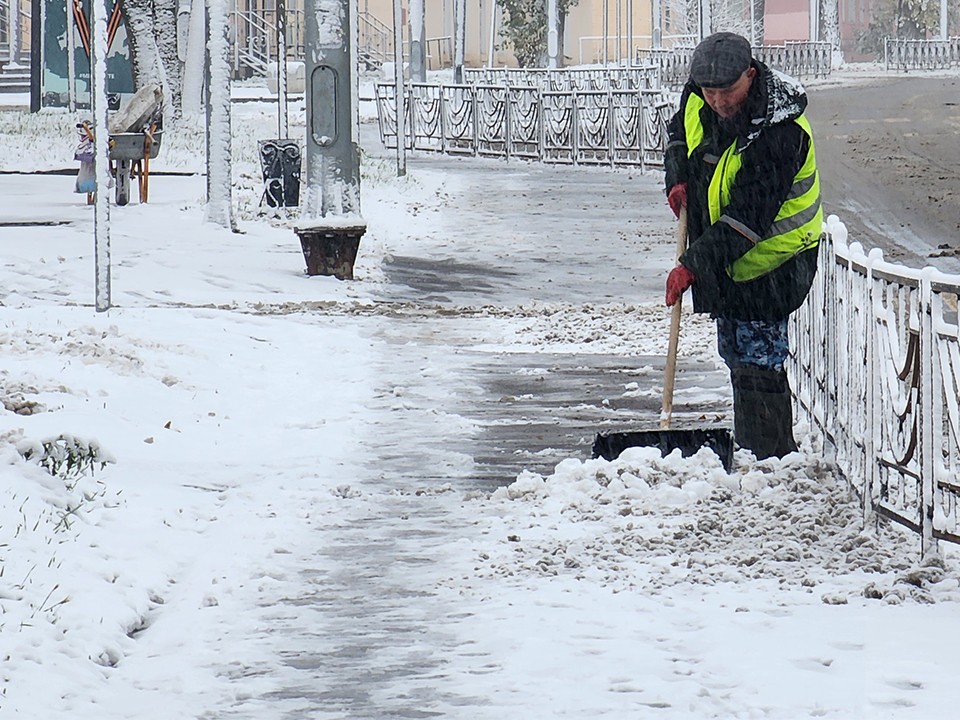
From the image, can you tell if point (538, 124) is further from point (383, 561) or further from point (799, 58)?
point (799, 58)

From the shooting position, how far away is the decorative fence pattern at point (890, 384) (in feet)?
17.6

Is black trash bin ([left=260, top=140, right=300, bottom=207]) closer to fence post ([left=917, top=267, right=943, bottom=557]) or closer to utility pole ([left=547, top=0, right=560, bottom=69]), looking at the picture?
fence post ([left=917, top=267, right=943, bottom=557])

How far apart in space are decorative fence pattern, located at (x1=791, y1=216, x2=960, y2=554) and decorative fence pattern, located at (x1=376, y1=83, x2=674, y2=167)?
19.7 meters

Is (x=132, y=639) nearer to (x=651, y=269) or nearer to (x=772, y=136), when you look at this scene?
(x=772, y=136)

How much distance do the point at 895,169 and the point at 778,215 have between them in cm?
1759

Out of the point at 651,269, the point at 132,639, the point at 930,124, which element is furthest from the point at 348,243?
the point at 930,124

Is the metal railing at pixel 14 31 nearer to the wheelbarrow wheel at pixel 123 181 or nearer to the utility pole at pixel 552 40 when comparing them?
the utility pole at pixel 552 40

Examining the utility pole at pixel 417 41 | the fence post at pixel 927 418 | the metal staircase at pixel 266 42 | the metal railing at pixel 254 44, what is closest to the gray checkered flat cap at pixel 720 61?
the fence post at pixel 927 418

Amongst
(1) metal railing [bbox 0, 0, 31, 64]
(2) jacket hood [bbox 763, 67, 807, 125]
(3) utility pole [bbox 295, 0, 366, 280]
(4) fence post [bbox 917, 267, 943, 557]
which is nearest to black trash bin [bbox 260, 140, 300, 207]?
(3) utility pole [bbox 295, 0, 366, 280]

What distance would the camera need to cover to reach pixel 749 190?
634 cm

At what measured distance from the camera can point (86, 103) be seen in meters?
34.7

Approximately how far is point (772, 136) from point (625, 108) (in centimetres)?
2132

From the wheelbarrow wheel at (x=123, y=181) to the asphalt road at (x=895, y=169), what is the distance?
7.32 meters

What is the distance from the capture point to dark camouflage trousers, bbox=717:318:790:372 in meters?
6.68
